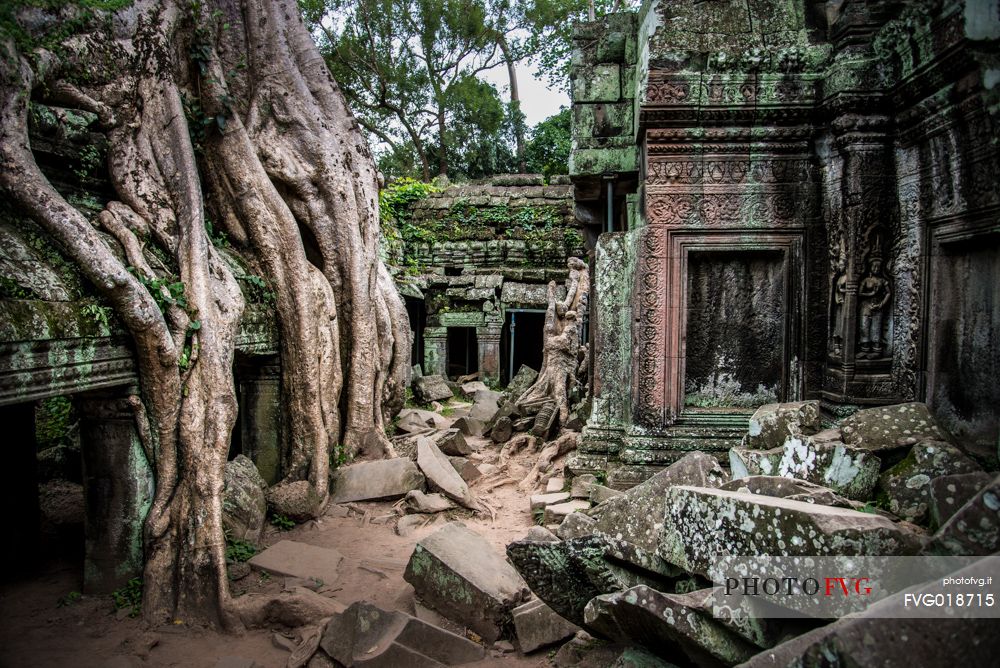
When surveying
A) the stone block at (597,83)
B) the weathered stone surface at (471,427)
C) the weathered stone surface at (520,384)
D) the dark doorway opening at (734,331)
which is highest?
the stone block at (597,83)

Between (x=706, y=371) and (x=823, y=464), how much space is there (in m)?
2.31

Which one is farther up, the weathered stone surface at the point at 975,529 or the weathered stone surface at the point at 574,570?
the weathered stone surface at the point at 975,529

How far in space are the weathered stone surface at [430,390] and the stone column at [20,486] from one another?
290 inches

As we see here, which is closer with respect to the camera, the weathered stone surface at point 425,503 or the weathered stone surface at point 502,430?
the weathered stone surface at point 425,503

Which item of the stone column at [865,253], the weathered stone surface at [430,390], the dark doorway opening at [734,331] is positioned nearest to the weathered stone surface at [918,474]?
the stone column at [865,253]

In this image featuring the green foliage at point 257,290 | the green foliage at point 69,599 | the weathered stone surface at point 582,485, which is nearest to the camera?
the green foliage at point 69,599

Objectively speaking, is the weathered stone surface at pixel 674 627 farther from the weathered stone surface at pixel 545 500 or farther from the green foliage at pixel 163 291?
the green foliage at pixel 163 291

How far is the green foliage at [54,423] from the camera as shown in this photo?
→ 7.10m

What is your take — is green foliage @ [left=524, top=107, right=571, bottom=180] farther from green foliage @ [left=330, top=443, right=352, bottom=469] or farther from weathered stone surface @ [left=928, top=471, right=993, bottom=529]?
weathered stone surface @ [left=928, top=471, right=993, bottom=529]

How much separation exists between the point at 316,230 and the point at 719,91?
4.06 m

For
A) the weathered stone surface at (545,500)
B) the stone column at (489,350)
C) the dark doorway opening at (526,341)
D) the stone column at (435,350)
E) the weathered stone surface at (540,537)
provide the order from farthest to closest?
1. the dark doorway opening at (526,341)
2. the stone column at (435,350)
3. the stone column at (489,350)
4. the weathered stone surface at (545,500)
5. the weathered stone surface at (540,537)

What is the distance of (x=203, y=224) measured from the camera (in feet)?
15.2

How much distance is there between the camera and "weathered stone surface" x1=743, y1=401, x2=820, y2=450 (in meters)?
3.40

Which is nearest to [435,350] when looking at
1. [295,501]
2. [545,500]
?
[295,501]
